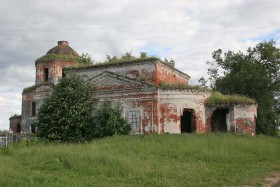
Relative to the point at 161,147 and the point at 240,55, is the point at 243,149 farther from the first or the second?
the point at 240,55

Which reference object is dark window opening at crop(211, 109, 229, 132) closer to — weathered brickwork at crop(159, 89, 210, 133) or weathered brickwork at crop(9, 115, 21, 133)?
weathered brickwork at crop(159, 89, 210, 133)

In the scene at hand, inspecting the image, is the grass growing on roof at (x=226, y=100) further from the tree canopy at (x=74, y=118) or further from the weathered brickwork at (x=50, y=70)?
the weathered brickwork at (x=50, y=70)

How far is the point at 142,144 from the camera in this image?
17344mm

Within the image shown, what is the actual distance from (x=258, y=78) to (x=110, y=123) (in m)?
18.1

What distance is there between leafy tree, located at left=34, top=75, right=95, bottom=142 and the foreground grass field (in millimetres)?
3890

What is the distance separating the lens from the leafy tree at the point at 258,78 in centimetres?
3350

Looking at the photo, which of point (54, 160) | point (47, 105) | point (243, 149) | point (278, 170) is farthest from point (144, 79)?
point (278, 170)

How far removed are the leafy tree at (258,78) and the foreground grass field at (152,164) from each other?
1670cm

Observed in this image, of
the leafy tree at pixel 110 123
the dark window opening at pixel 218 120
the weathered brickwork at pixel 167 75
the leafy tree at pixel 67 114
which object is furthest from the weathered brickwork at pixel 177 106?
the leafy tree at pixel 67 114

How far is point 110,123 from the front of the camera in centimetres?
2169

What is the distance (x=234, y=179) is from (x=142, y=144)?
7.03 meters

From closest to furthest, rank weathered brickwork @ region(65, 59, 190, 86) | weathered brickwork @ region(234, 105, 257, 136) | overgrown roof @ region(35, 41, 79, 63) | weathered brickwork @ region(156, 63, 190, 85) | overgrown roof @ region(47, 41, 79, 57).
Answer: weathered brickwork @ region(234, 105, 257, 136), weathered brickwork @ region(65, 59, 190, 86), weathered brickwork @ region(156, 63, 190, 85), overgrown roof @ region(35, 41, 79, 63), overgrown roof @ region(47, 41, 79, 57)

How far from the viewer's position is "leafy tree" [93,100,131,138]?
70.8 ft

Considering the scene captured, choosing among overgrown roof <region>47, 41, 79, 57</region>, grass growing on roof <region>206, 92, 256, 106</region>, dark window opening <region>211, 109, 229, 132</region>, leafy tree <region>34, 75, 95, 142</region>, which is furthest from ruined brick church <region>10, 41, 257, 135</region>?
overgrown roof <region>47, 41, 79, 57</region>
